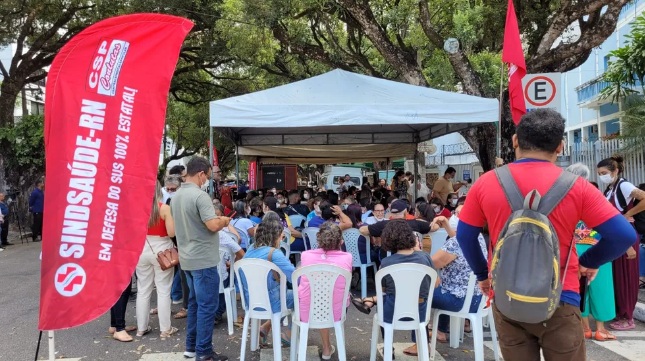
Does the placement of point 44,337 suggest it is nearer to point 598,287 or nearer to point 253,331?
point 253,331

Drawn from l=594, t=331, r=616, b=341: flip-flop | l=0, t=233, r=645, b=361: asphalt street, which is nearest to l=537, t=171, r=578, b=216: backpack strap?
l=0, t=233, r=645, b=361: asphalt street

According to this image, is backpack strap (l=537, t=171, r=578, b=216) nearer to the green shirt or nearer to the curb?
the green shirt

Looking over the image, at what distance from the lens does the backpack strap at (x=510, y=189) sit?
2.11m

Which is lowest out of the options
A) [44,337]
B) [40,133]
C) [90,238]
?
[44,337]

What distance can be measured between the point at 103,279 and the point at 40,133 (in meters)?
13.4

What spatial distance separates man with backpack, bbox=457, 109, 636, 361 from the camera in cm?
194

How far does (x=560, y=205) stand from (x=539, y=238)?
25 centimetres

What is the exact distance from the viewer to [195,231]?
4168 millimetres

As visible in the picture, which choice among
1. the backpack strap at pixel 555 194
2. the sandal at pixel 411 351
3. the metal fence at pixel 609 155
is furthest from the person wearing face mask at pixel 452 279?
the metal fence at pixel 609 155

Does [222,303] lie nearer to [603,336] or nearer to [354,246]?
[354,246]

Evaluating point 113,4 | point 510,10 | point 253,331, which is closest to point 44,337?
point 253,331

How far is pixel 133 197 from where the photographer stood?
310cm

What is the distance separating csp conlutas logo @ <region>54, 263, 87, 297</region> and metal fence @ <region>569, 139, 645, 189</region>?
929 centimetres

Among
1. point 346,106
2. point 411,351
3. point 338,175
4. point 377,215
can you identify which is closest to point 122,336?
point 411,351
